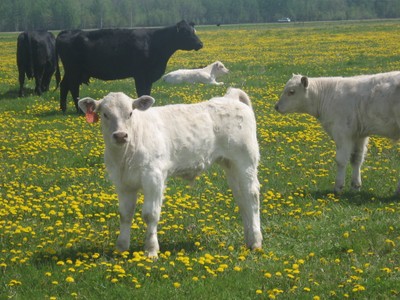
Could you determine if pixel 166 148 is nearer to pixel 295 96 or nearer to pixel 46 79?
pixel 295 96

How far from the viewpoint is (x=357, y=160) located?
12219 millimetres

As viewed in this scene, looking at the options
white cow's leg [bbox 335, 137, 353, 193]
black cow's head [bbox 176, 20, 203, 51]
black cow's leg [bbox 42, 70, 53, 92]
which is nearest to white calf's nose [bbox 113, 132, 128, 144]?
white cow's leg [bbox 335, 137, 353, 193]

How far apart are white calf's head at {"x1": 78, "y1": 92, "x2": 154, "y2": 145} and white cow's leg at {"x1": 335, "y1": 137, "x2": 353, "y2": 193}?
4383 millimetres

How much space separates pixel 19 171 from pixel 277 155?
465 cm

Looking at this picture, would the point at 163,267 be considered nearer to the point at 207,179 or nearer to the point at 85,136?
the point at 207,179

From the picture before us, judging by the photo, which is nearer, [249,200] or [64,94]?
[249,200]

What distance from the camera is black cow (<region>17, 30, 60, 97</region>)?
24.1 m

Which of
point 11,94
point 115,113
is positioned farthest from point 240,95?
point 11,94

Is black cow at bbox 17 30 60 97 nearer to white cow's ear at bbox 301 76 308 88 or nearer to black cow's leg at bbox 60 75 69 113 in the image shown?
black cow's leg at bbox 60 75 69 113

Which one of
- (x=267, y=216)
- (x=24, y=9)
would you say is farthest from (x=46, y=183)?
(x=24, y=9)

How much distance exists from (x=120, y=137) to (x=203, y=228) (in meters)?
1.89

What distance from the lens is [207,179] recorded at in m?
12.5

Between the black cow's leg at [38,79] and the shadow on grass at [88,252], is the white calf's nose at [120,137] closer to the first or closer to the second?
the shadow on grass at [88,252]

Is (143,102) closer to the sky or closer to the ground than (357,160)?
closer to the sky
